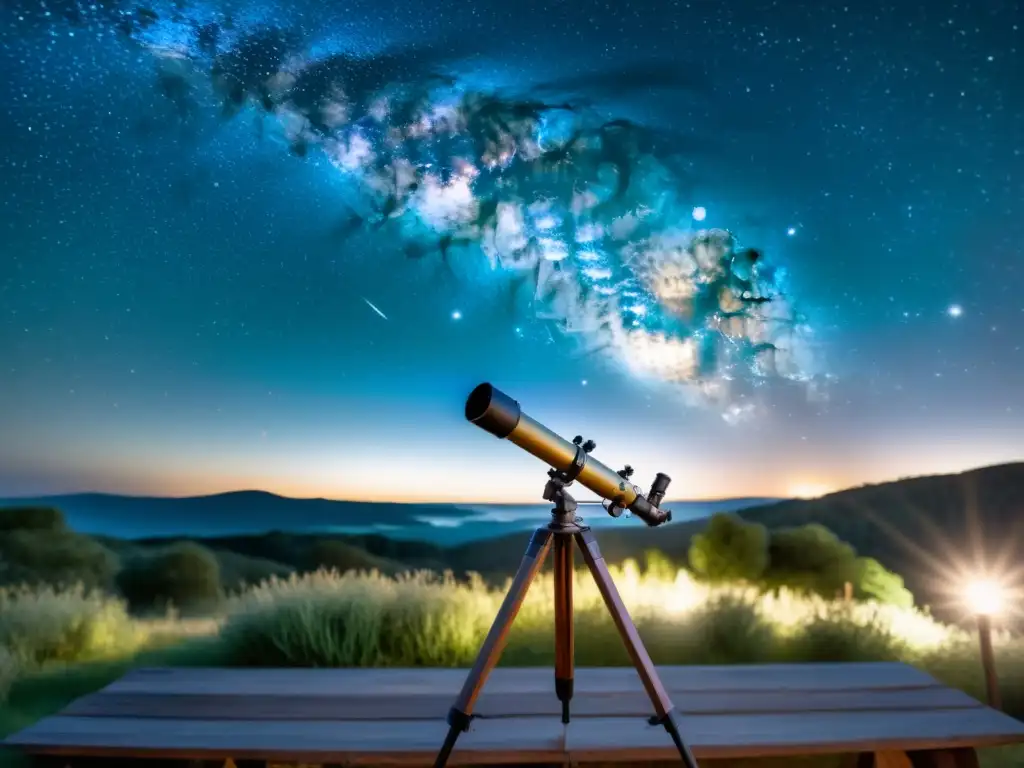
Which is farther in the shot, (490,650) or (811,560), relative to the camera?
(811,560)

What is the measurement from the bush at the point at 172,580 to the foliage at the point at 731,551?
3669mm

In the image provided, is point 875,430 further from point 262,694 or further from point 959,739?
point 262,694

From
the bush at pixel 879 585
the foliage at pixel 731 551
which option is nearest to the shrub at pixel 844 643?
the bush at pixel 879 585

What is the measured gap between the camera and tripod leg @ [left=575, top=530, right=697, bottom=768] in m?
2.60

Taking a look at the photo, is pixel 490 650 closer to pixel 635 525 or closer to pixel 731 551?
pixel 635 525

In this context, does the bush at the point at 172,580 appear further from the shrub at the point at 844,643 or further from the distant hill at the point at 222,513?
the shrub at the point at 844,643

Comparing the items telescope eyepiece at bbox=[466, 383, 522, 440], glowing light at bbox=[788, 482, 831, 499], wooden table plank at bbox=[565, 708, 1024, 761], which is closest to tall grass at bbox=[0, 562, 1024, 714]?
glowing light at bbox=[788, 482, 831, 499]

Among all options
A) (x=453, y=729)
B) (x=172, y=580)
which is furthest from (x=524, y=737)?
(x=172, y=580)

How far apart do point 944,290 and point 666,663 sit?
10.6 ft

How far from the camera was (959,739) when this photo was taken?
2.82 meters

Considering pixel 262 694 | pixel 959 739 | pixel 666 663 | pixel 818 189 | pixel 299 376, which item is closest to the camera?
pixel 959 739

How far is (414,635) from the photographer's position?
14.9 feet

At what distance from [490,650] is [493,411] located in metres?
0.91

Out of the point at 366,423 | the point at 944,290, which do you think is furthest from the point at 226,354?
the point at 944,290
